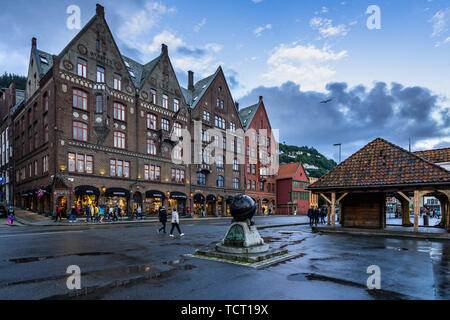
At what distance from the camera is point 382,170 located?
1806 centimetres

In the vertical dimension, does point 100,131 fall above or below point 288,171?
above

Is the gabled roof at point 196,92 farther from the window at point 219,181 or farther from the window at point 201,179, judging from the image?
the window at point 219,181

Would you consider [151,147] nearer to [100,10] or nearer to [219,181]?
[219,181]

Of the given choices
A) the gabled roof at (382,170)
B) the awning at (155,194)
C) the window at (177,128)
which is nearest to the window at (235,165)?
the window at (177,128)

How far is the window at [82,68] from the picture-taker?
1271 inches

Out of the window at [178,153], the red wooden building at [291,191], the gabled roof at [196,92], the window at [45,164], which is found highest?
the gabled roof at [196,92]

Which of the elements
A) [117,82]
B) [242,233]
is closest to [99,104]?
[117,82]

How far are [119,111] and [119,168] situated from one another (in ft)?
24.8

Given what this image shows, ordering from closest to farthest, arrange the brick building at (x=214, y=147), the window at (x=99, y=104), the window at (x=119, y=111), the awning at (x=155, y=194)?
the window at (x=99, y=104)
the window at (x=119, y=111)
the awning at (x=155, y=194)
the brick building at (x=214, y=147)

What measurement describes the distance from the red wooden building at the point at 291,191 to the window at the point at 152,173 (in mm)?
33286

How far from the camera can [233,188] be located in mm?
52688

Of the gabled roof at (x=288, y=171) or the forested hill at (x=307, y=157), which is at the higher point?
the forested hill at (x=307, y=157)
